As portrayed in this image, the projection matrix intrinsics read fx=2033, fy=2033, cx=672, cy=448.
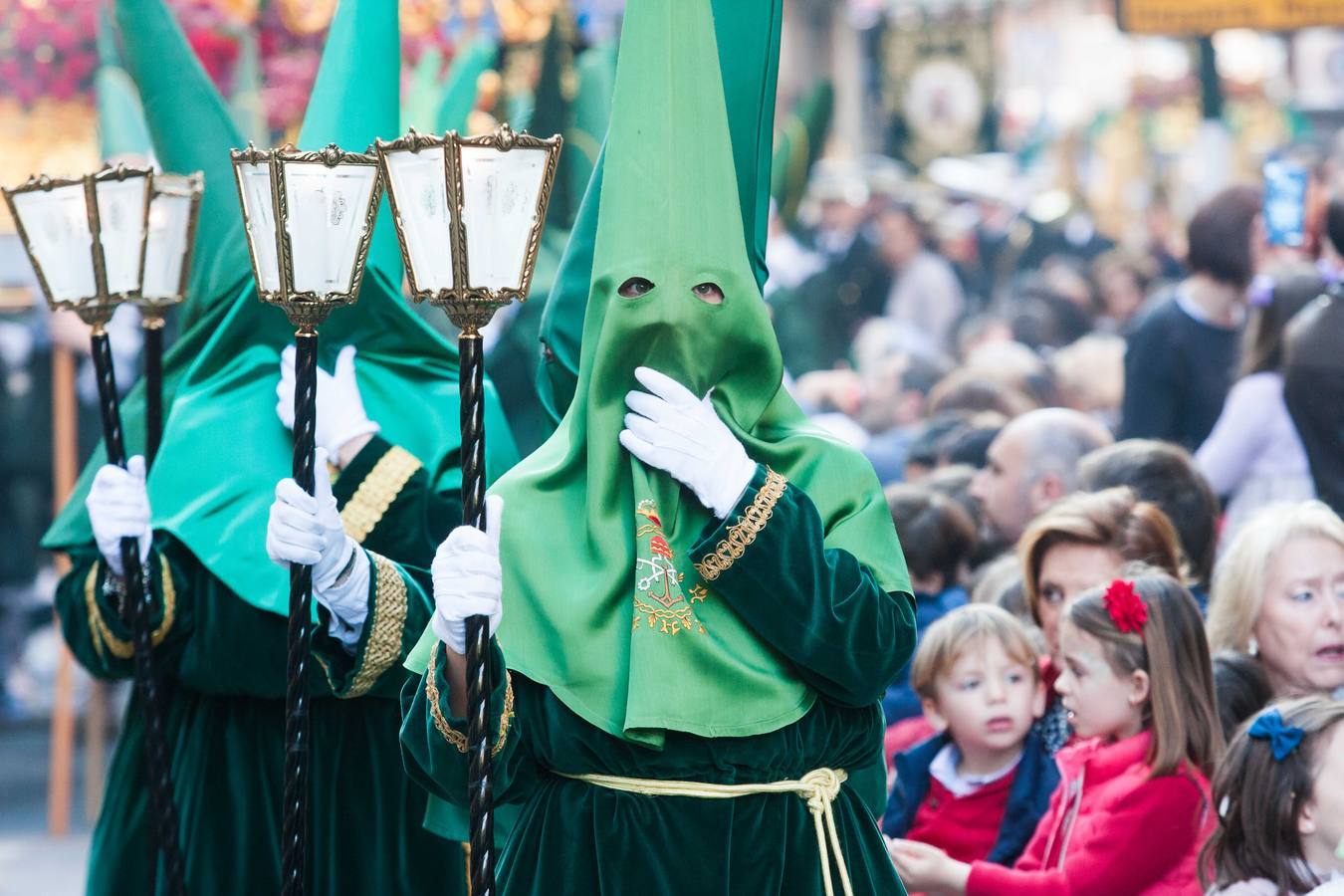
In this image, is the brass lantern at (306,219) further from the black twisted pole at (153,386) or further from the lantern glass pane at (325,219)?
the black twisted pole at (153,386)

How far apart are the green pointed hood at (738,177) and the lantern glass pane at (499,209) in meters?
0.54

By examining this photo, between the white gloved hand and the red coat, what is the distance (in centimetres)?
131

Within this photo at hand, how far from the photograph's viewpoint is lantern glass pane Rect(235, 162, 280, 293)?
307cm

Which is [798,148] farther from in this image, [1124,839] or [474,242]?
[474,242]

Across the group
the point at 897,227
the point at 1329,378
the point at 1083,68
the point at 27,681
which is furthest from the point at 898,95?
the point at 1329,378

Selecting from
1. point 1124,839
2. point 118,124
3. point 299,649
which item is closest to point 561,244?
point 118,124

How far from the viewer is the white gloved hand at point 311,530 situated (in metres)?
3.22

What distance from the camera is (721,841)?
300 centimetres

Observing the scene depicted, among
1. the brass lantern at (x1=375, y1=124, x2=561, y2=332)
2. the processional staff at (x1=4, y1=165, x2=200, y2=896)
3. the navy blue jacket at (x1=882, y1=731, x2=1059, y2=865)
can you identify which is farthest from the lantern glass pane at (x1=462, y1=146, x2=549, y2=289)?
the navy blue jacket at (x1=882, y1=731, x2=1059, y2=865)

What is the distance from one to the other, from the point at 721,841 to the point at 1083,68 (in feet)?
87.1

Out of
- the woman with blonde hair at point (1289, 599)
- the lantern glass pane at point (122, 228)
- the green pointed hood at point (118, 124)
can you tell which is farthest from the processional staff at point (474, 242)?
the green pointed hood at point (118, 124)

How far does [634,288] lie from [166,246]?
1225 mm

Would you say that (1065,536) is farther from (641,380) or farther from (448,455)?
(641,380)

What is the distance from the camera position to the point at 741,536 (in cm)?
292
